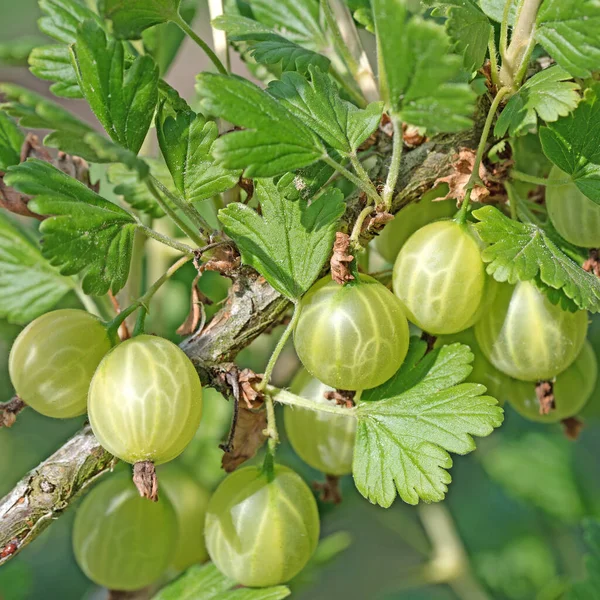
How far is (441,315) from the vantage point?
0.60m

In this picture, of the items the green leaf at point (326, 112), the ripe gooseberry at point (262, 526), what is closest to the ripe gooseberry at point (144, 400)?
the ripe gooseberry at point (262, 526)

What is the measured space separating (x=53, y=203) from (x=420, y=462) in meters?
0.35

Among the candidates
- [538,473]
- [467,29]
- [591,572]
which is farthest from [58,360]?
[538,473]

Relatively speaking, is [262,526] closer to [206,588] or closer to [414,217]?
[206,588]

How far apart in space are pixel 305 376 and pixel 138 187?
9.9 inches

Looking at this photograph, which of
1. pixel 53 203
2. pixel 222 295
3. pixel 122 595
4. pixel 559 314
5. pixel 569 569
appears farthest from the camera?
pixel 569 569

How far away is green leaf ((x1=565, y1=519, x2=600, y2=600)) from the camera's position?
669 mm

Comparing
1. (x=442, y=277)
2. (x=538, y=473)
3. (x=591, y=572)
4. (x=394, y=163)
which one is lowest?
(x=538, y=473)

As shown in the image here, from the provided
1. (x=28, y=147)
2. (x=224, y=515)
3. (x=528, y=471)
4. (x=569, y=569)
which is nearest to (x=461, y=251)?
(x=224, y=515)

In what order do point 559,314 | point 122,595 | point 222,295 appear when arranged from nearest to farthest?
point 559,314 → point 122,595 → point 222,295

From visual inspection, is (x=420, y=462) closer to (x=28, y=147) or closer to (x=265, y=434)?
(x=265, y=434)

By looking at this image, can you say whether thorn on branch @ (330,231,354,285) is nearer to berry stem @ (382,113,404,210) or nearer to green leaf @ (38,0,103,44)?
berry stem @ (382,113,404,210)

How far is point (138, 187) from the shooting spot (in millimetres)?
721

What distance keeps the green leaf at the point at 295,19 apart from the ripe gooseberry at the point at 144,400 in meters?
0.38
